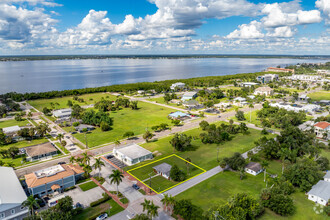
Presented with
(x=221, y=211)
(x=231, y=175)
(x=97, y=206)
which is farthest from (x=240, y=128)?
(x=97, y=206)

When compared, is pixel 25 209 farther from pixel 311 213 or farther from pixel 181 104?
pixel 181 104

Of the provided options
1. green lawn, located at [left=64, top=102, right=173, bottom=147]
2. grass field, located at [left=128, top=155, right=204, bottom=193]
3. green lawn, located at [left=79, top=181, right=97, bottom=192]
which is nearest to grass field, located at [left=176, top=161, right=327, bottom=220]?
grass field, located at [left=128, top=155, right=204, bottom=193]

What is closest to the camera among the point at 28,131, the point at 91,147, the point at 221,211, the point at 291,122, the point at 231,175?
the point at 221,211

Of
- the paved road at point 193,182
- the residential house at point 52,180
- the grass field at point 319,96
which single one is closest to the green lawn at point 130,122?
the residential house at point 52,180

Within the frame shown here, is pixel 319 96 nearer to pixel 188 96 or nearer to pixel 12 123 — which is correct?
pixel 188 96

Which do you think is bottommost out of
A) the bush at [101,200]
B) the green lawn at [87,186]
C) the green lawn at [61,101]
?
the green lawn at [87,186]

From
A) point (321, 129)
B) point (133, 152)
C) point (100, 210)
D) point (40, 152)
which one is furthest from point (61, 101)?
point (321, 129)

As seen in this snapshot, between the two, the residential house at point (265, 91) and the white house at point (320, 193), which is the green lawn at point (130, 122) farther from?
the residential house at point (265, 91)
